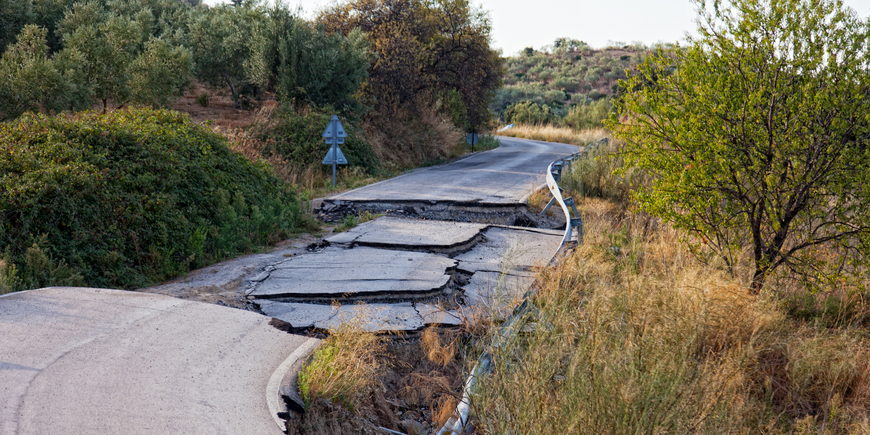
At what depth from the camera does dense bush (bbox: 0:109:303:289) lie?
6.03 m

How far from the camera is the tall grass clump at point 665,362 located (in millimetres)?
2863

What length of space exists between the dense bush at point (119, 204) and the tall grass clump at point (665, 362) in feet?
14.0

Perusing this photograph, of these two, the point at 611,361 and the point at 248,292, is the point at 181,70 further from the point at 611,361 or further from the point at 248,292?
the point at 611,361

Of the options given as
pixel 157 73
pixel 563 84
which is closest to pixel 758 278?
pixel 157 73

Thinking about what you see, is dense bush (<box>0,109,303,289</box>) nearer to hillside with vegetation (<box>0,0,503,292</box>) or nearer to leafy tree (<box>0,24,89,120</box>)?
hillside with vegetation (<box>0,0,503,292</box>)

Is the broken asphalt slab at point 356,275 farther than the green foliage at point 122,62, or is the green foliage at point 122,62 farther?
the green foliage at point 122,62

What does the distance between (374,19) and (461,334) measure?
778 inches

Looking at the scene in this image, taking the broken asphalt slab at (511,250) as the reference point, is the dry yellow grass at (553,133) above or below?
above

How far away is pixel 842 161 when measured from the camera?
561 centimetres

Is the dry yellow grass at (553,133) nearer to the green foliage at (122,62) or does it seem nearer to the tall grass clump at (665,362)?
the green foliage at (122,62)

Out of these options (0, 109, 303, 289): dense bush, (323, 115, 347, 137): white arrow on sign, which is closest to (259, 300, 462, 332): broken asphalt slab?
(0, 109, 303, 289): dense bush

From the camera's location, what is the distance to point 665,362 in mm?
3189

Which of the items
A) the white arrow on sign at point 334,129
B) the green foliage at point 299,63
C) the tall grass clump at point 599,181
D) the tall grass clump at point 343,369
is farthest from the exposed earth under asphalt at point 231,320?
the green foliage at point 299,63

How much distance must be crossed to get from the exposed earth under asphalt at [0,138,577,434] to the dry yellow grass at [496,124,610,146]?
25.5m
